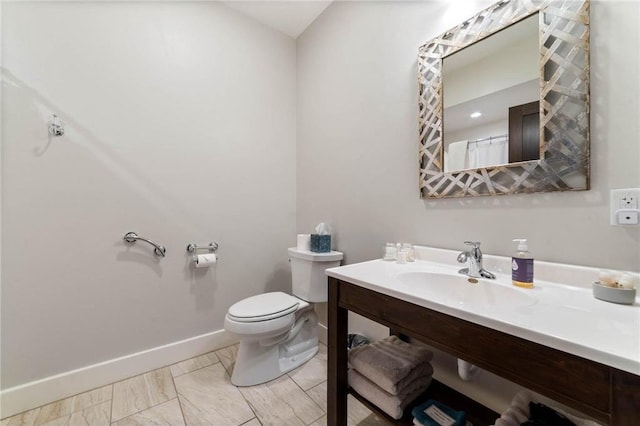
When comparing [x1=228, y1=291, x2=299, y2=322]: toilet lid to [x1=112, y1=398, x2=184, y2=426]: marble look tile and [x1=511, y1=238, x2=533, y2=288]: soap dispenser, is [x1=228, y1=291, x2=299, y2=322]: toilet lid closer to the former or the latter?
[x1=112, y1=398, x2=184, y2=426]: marble look tile

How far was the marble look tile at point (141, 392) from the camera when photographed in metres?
1.30

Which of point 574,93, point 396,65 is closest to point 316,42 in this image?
point 396,65

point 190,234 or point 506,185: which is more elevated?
point 506,185

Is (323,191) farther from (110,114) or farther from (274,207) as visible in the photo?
(110,114)

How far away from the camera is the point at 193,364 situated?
1.68 meters

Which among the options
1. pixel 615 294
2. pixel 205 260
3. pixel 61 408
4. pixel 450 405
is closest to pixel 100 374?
pixel 61 408

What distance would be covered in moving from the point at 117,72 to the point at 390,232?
1.87 metres

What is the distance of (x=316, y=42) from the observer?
202 centimetres

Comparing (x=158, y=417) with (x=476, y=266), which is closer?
(x=476, y=266)

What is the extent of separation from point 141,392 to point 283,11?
269 cm

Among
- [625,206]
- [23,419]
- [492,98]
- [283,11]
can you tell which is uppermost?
[283,11]

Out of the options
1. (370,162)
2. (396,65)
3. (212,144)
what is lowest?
(370,162)

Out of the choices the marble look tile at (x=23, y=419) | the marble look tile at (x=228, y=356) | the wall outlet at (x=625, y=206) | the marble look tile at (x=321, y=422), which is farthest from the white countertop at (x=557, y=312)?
the marble look tile at (x=23, y=419)

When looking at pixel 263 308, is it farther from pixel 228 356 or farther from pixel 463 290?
pixel 463 290
